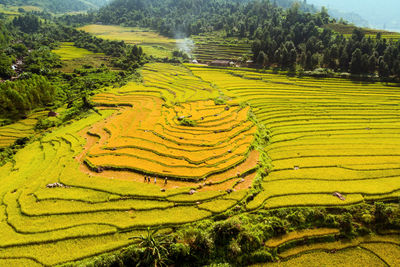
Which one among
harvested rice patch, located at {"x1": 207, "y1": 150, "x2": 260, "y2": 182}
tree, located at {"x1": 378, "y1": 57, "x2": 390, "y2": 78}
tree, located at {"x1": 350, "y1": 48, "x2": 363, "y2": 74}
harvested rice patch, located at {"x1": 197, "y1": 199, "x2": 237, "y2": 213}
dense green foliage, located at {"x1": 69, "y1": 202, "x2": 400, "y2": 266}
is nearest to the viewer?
dense green foliage, located at {"x1": 69, "y1": 202, "x2": 400, "y2": 266}

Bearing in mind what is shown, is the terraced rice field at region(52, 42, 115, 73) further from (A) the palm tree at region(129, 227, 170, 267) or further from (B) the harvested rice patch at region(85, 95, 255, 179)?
(A) the palm tree at region(129, 227, 170, 267)

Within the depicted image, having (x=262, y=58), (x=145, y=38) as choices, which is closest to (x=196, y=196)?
(x=262, y=58)

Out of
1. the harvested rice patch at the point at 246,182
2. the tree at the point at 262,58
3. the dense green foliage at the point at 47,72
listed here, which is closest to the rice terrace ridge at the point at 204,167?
the harvested rice patch at the point at 246,182

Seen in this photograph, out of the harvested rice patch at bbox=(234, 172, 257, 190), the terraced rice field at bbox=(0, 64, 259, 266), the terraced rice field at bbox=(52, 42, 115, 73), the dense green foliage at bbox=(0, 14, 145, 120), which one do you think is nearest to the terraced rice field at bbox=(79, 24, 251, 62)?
the dense green foliage at bbox=(0, 14, 145, 120)

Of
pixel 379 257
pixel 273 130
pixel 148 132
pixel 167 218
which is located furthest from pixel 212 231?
pixel 273 130

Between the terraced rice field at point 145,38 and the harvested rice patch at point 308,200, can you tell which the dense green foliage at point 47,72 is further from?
the harvested rice patch at point 308,200

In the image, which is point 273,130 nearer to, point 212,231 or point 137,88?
point 212,231
